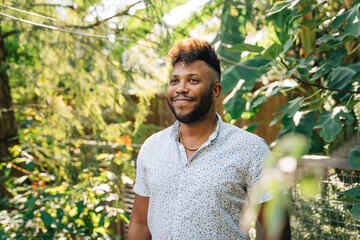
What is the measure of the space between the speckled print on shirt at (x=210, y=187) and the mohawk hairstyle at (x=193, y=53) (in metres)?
0.30

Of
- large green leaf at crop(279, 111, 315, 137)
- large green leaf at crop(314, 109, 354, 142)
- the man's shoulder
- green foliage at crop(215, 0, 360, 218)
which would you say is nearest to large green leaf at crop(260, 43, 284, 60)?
green foliage at crop(215, 0, 360, 218)

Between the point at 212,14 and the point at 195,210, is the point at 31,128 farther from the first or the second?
the point at 195,210

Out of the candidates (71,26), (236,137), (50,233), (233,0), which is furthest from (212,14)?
(50,233)

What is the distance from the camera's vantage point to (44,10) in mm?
3301

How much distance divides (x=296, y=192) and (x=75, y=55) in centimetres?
242

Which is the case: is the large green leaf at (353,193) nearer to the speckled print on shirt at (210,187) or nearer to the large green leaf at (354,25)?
the speckled print on shirt at (210,187)

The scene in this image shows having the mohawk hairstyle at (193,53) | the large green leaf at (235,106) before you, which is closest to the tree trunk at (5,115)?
the large green leaf at (235,106)

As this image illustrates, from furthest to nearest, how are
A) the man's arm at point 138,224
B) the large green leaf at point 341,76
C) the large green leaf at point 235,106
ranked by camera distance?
1. the large green leaf at point 235,106
2. the large green leaf at point 341,76
3. the man's arm at point 138,224

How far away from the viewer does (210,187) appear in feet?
4.42

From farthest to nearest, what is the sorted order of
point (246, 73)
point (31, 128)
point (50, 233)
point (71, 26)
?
point (31, 128) → point (71, 26) → point (50, 233) → point (246, 73)

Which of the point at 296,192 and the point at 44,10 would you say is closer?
the point at 296,192

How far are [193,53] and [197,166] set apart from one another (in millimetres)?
471

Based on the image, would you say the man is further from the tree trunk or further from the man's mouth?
the tree trunk

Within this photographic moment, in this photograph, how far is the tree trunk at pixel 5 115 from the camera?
3828mm
